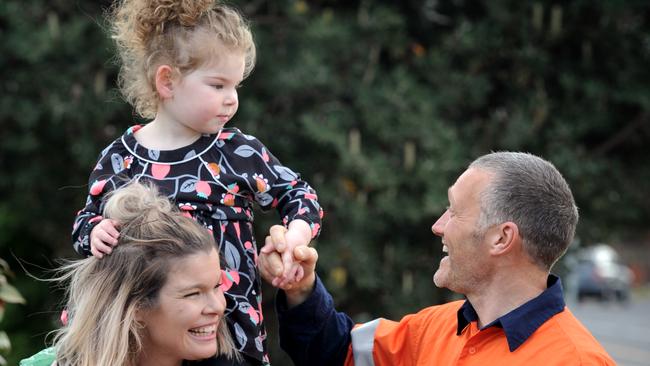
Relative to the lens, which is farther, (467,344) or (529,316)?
(467,344)

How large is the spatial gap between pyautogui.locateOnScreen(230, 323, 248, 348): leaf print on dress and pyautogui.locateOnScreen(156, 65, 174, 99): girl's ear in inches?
27.9

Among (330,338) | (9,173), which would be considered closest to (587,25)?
(330,338)

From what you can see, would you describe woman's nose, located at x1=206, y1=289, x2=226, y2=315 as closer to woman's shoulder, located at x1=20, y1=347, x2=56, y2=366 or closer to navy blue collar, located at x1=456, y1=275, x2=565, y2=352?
woman's shoulder, located at x1=20, y1=347, x2=56, y2=366

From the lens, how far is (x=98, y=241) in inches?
106

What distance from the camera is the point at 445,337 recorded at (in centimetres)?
311

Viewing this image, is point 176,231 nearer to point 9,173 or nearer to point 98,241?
point 98,241

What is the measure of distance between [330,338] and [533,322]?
2.32 ft

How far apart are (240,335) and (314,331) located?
0.38 metres

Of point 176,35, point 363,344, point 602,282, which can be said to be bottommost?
point 602,282

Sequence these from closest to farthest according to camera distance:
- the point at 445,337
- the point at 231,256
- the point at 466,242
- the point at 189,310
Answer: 1. the point at 189,310
2. the point at 231,256
3. the point at 466,242
4. the point at 445,337

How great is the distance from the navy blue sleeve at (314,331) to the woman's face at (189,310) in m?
0.50

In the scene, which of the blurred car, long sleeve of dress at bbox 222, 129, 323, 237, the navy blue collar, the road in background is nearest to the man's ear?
the navy blue collar

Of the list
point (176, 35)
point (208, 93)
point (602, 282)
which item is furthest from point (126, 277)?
point (602, 282)

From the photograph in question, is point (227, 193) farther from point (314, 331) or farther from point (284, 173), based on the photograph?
point (314, 331)
